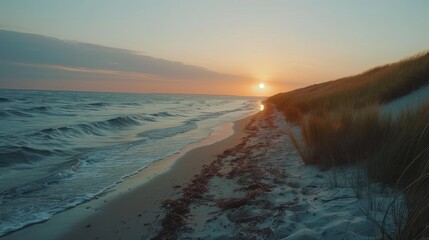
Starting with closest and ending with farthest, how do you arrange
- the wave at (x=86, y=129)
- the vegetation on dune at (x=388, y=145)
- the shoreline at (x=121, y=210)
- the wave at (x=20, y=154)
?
1. the vegetation on dune at (x=388, y=145)
2. the shoreline at (x=121, y=210)
3. the wave at (x=20, y=154)
4. the wave at (x=86, y=129)

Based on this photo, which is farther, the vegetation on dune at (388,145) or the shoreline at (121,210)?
the shoreline at (121,210)

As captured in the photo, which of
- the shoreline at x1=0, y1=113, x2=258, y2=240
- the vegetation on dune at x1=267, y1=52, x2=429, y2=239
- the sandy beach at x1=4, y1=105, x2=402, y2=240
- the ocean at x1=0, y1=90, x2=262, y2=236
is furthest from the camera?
the ocean at x1=0, y1=90, x2=262, y2=236

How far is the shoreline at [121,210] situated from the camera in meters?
4.58

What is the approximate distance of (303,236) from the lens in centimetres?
335

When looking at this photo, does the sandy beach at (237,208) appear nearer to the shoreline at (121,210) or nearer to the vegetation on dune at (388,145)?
the shoreline at (121,210)

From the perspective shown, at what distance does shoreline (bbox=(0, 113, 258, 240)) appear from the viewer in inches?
180

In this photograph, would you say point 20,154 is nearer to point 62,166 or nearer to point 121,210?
point 62,166

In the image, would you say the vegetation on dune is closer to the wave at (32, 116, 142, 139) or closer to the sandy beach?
the sandy beach

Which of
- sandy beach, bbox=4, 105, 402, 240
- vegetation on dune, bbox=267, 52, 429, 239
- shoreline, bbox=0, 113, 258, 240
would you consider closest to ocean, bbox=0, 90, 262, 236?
shoreline, bbox=0, 113, 258, 240

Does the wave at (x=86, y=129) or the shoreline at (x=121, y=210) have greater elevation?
the wave at (x=86, y=129)

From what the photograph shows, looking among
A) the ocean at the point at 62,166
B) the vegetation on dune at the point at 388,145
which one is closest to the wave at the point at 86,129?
the ocean at the point at 62,166

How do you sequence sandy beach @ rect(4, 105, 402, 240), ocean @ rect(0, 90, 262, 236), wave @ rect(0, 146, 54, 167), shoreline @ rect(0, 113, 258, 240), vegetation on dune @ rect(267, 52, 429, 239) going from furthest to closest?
1. wave @ rect(0, 146, 54, 167)
2. ocean @ rect(0, 90, 262, 236)
3. shoreline @ rect(0, 113, 258, 240)
4. sandy beach @ rect(4, 105, 402, 240)
5. vegetation on dune @ rect(267, 52, 429, 239)

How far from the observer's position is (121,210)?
5.38m

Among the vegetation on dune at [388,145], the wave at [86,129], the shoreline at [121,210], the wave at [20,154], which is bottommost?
the shoreline at [121,210]
